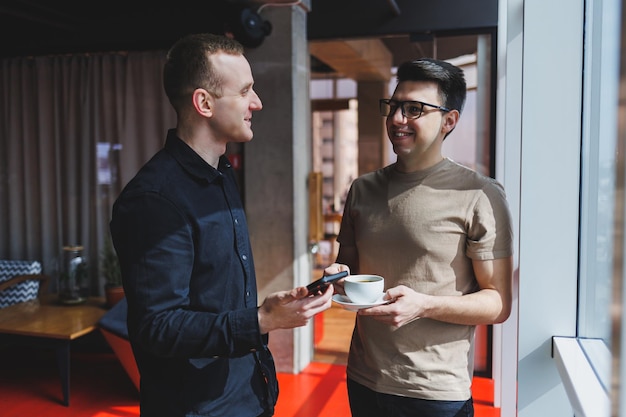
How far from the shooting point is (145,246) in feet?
4.58

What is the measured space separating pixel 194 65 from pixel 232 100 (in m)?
0.14

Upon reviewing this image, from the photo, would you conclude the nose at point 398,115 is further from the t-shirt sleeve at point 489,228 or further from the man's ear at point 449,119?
the t-shirt sleeve at point 489,228

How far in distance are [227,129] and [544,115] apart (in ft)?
3.14

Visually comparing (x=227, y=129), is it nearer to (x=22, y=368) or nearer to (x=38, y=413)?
(x=38, y=413)

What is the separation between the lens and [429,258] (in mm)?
1730

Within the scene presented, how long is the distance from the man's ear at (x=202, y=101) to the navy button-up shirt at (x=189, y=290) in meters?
0.11

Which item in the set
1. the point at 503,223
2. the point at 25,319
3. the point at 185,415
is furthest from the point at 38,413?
the point at 503,223

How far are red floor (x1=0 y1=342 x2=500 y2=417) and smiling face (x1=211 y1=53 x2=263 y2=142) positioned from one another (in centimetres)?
268

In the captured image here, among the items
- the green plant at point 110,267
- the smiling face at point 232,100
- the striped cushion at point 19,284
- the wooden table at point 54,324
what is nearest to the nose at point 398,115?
the smiling face at point 232,100

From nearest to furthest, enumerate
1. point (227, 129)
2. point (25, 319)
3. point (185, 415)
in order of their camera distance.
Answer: point (185, 415), point (227, 129), point (25, 319)

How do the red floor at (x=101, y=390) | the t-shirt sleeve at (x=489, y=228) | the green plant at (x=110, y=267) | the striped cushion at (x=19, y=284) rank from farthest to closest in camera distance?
the striped cushion at (x=19, y=284)
the green plant at (x=110, y=267)
the red floor at (x=101, y=390)
the t-shirt sleeve at (x=489, y=228)

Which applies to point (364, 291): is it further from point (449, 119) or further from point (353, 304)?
point (449, 119)

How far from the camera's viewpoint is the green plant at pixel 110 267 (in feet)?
15.2

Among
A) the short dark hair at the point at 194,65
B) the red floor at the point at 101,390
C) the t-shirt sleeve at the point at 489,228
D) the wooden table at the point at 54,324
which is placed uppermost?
the short dark hair at the point at 194,65
